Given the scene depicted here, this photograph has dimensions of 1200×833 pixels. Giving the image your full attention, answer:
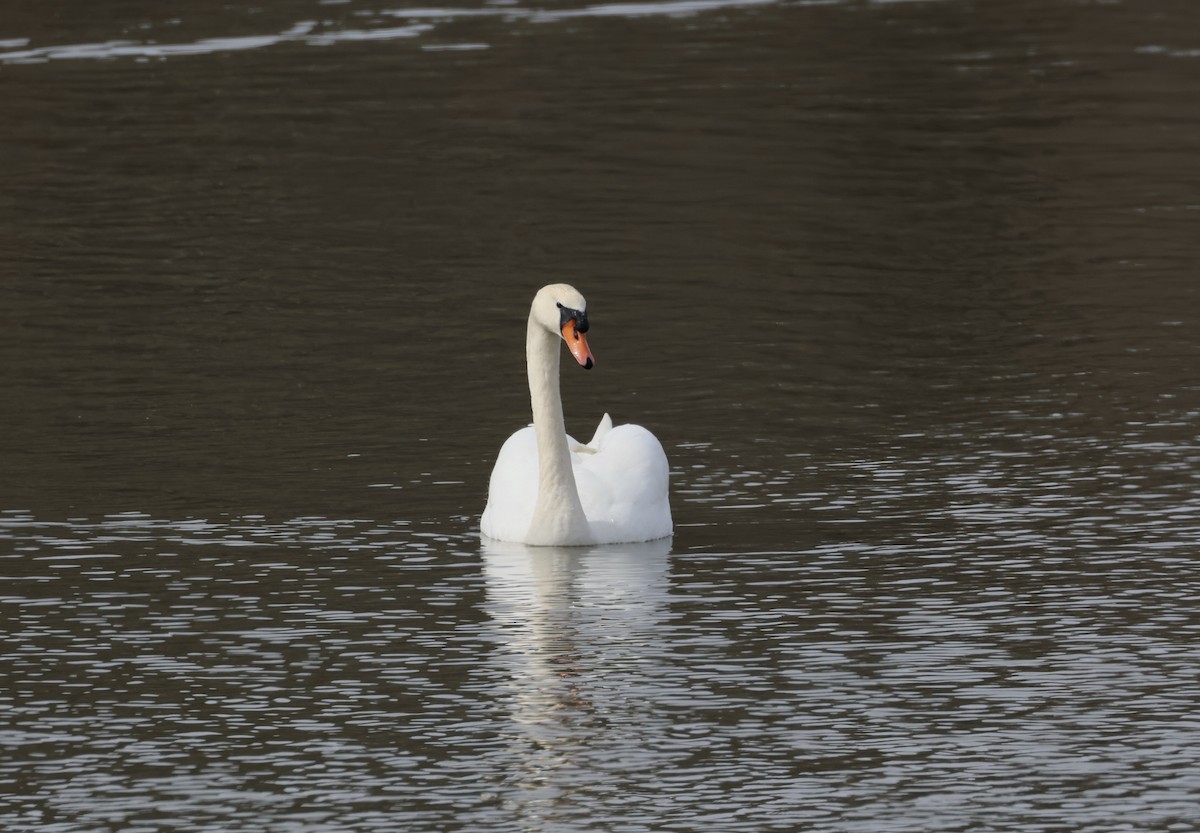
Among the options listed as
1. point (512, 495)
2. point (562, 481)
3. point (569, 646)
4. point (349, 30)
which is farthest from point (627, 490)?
point (349, 30)

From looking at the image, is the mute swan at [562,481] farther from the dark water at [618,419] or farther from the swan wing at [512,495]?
the dark water at [618,419]

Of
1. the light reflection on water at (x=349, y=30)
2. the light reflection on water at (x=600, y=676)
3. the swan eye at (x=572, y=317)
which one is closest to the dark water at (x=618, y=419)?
the light reflection on water at (x=600, y=676)

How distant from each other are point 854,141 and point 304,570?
1488cm

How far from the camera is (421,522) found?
1284 centimetres

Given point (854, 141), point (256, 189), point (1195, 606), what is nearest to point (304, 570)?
point (1195, 606)

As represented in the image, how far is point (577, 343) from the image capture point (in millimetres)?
12375

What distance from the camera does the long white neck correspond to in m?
12.6

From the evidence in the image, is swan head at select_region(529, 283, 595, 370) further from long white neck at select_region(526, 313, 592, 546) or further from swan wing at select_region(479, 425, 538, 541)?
swan wing at select_region(479, 425, 538, 541)

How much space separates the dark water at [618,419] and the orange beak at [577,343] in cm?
95

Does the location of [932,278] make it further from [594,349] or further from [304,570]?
[304,570]

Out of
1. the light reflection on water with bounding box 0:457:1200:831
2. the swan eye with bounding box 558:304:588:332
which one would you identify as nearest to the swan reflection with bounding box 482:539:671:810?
the light reflection on water with bounding box 0:457:1200:831

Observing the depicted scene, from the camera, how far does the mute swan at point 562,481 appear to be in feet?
41.3

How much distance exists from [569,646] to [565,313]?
93.0 inches

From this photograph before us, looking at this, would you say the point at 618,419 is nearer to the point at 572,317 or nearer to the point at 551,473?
the point at 551,473
